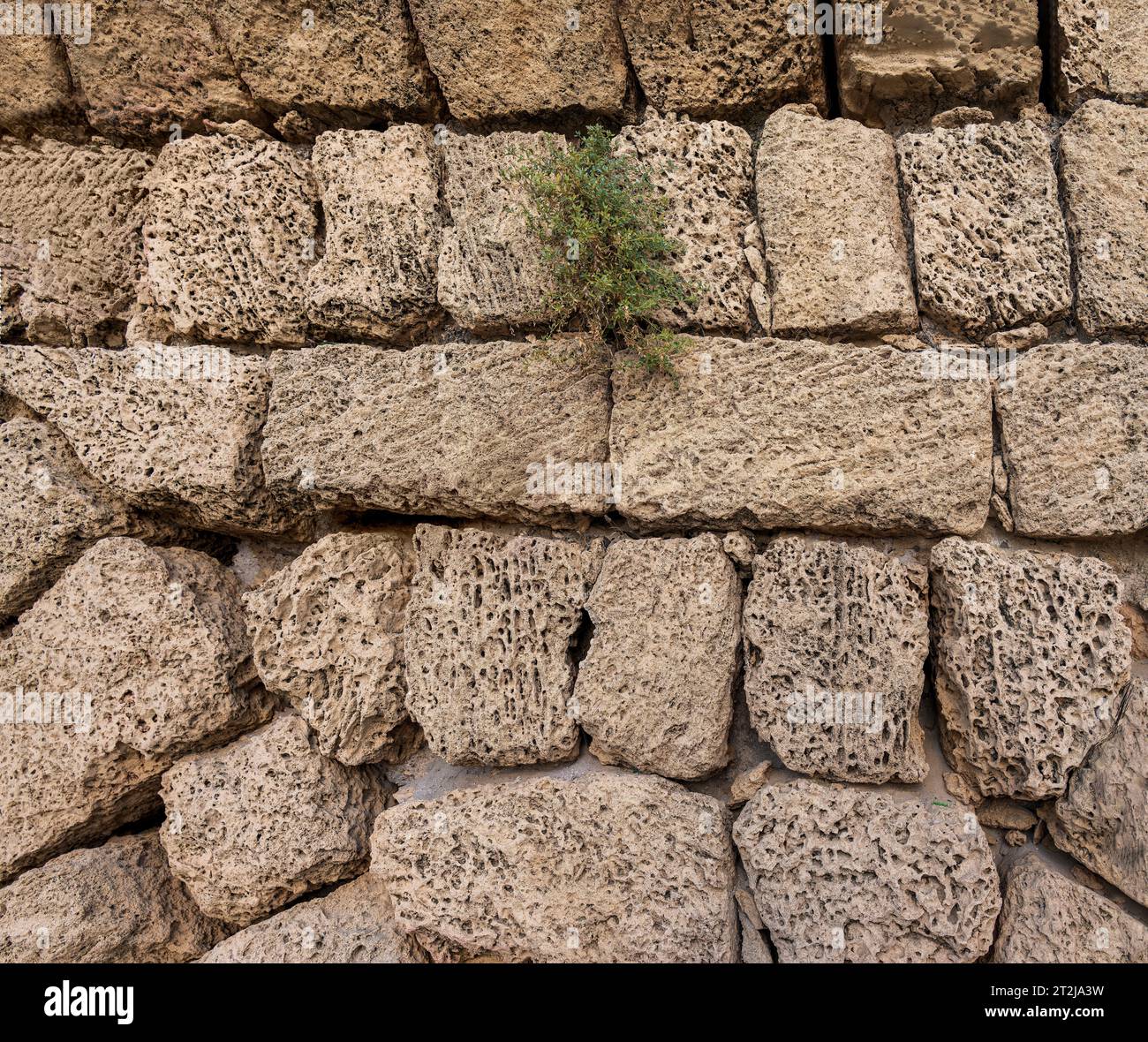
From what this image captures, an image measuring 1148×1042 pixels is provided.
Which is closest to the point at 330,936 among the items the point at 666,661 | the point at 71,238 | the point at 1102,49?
the point at 666,661

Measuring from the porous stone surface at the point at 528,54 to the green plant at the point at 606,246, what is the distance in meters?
0.20

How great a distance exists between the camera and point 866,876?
2.22 m

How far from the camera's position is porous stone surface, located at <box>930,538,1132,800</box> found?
7.22 ft

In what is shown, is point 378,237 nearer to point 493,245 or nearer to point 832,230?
point 493,245

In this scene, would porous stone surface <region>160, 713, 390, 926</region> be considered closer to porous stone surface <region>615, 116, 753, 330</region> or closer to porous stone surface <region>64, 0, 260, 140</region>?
porous stone surface <region>615, 116, 753, 330</region>

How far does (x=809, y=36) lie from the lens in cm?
242

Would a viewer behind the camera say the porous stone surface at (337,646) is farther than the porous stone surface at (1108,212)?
Yes

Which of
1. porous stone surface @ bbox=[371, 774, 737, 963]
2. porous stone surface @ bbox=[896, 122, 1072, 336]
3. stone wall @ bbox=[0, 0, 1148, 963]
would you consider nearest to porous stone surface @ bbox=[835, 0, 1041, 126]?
stone wall @ bbox=[0, 0, 1148, 963]

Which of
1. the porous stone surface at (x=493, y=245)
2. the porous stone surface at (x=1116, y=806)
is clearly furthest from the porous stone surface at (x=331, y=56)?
the porous stone surface at (x=1116, y=806)

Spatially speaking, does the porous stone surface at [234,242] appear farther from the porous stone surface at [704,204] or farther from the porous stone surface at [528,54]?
the porous stone surface at [704,204]

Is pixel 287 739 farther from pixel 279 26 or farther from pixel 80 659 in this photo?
pixel 279 26

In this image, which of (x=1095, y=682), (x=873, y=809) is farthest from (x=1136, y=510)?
(x=873, y=809)

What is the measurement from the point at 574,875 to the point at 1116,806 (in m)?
1.44

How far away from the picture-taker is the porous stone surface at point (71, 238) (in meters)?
2.82
